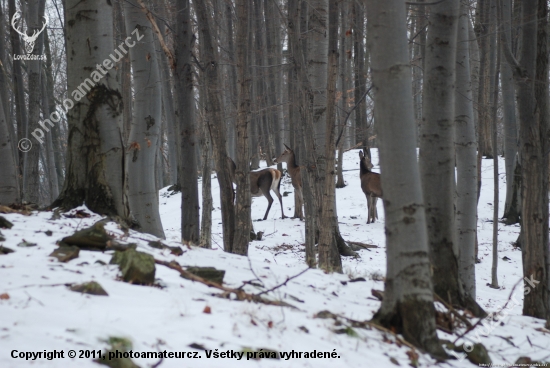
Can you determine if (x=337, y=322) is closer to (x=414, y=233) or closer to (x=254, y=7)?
(x=414, y=233)

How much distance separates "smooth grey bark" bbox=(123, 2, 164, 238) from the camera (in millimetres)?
7062

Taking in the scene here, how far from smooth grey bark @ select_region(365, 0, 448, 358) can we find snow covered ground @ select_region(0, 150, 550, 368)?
0.28 meters

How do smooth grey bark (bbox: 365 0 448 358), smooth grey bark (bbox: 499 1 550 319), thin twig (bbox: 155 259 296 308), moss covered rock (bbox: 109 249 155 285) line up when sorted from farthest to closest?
smooth grey bark (bbox: 499 1 550 319)
thin twig (bbox: 155 259 296 308)
moss covered rock (bbox: 109 249 155 285)
smooth grey bark (bbox: 365 0 448 358)

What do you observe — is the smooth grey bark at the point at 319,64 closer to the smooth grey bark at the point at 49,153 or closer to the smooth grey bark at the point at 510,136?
the smooth grey bark at the point at 510,136

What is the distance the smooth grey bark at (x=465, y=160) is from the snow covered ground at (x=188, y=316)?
129cm

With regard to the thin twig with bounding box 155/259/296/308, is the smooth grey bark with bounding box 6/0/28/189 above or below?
above

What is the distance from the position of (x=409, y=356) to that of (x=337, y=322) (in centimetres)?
58

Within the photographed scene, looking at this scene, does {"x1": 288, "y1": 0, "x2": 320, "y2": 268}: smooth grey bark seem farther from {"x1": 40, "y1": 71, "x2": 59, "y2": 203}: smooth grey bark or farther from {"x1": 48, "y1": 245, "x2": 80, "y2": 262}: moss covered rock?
{"x1": 40, "y1": 71, "x2": 59, "y2": 203}: smooth grey bark

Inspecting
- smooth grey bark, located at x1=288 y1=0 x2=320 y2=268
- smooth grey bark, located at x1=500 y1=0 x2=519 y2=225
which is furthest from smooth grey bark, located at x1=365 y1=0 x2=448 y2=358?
smooth grey bark, located at x1=500 y1=0 x2=519 y2=225

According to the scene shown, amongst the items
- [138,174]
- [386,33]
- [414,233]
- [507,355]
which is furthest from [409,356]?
Answer: [138,174]

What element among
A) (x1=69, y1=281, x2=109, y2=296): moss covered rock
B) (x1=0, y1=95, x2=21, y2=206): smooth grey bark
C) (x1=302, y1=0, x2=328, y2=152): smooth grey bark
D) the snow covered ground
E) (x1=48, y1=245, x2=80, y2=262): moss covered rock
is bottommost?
the snow covered ground

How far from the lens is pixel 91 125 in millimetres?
5430

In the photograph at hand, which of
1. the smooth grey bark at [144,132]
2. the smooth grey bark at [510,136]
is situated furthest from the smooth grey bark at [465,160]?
the smooth grey bark at [510,136]

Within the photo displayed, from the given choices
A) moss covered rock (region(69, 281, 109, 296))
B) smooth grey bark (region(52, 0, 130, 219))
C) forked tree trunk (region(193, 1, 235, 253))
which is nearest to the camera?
moss covered rock (region(69, 281, 109, 296))
